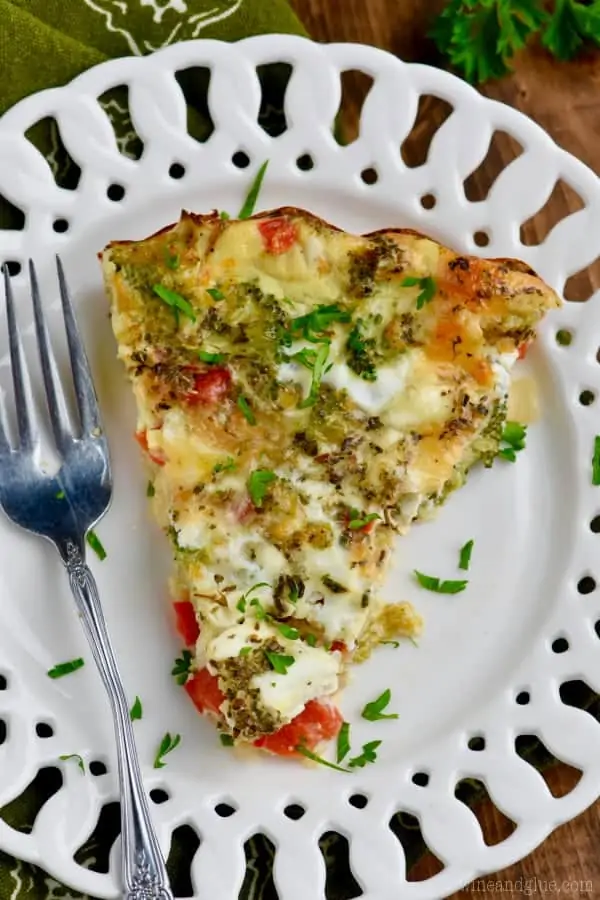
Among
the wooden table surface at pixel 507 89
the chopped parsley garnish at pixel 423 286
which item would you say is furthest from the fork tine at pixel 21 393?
the wooden table surface at pixel 507 89

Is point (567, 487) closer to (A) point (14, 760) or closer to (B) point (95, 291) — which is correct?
(B) point (95, 291)

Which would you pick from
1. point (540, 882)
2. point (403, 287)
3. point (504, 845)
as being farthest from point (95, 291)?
point (540, 882)

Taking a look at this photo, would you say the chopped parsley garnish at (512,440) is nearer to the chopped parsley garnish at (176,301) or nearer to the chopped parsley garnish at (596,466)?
the chopped parsley garnish at (596,466)

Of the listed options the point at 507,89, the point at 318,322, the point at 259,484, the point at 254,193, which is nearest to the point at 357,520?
the point at 259,484

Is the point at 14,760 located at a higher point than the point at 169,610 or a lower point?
lower

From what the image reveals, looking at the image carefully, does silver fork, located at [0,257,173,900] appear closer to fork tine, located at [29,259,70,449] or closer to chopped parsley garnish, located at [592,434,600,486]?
fork tine, located at [29,259,70,449]

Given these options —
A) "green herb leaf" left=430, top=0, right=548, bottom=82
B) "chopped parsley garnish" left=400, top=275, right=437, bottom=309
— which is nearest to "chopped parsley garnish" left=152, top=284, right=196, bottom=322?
"chopped parsley garnish" left=400, top=275, right=437, bottom=309
